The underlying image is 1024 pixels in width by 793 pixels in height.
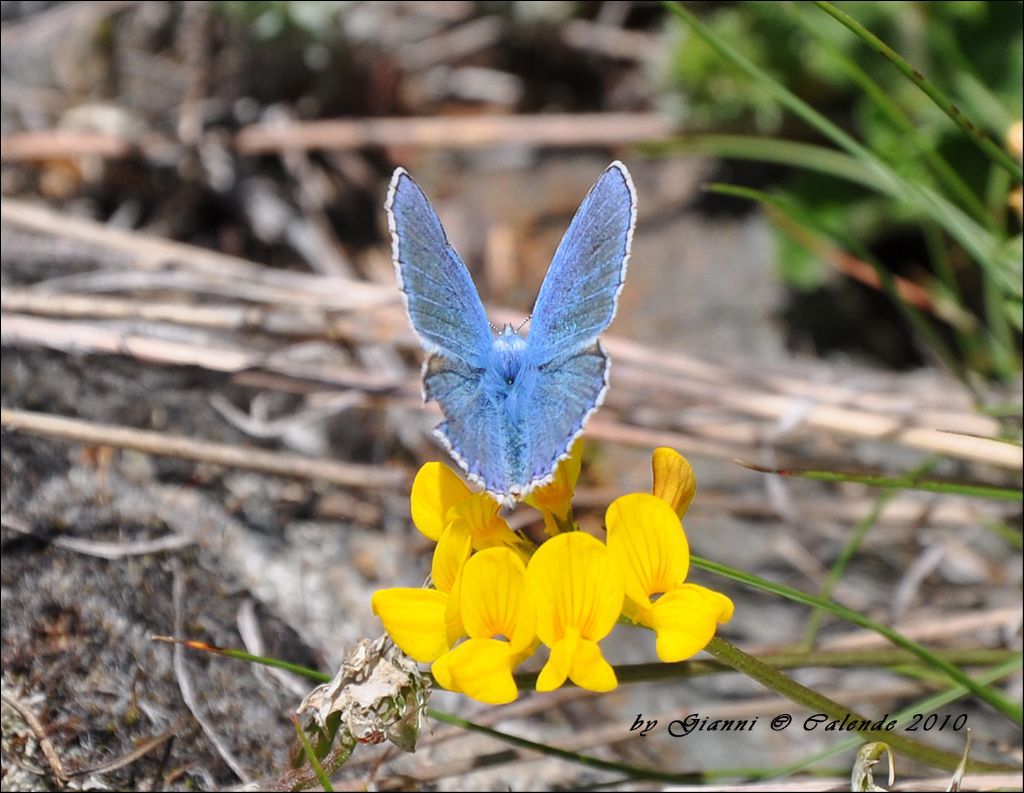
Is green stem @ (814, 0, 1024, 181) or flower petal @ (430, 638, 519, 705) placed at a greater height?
green stem @ (814, 0, 1024, 181)

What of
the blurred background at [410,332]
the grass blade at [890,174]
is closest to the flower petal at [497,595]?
the blurred background at [410,332]

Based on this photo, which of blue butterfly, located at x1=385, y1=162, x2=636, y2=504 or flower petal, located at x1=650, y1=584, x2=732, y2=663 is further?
blue butterfly, located at x1=385, y1=162, x2=636, y2=504

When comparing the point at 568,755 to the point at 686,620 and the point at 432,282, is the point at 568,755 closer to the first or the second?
the point at 686,620

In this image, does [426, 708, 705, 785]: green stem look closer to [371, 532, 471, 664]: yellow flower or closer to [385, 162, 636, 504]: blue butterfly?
[371, 532, 471, 664]: yellow flower

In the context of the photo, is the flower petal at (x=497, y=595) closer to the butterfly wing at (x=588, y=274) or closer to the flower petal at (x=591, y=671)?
the flower petal at (x=591, y=671)

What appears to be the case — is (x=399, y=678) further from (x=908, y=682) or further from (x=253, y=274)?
(x=253, y=274)

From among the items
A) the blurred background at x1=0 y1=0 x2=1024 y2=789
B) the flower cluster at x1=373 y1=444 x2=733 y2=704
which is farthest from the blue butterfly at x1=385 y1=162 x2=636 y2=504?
the blurred background at x1=0 y1=0 x2=1024 y2=789

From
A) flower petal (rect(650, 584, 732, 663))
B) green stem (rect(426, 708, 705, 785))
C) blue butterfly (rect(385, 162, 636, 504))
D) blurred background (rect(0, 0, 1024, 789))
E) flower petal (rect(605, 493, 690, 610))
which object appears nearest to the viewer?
flower petal (rect(650, 584, 732, 663))
